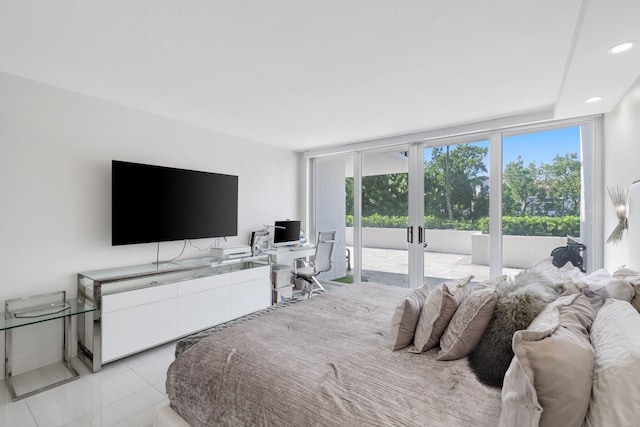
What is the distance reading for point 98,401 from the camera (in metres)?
2.22

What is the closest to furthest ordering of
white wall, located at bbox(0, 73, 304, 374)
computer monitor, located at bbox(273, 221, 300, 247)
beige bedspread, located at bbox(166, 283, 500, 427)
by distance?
beige bedspread, located at bbox(166, 283, 500, 427) < white wall, located at bbox(0, 73, 304, 374) < computer monitor, located at bbox(273, 221, 300, 247)

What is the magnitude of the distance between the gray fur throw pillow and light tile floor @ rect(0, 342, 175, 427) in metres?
1.94

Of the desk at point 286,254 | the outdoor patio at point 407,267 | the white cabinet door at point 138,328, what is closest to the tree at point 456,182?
the outdoor patio at point 407,267

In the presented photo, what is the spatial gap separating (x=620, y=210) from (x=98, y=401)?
435 centimetres

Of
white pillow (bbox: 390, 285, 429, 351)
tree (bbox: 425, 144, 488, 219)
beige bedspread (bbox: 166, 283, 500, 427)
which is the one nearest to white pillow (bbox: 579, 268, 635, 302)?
beige bedspread (bbox: 166, 283, 500, 427)

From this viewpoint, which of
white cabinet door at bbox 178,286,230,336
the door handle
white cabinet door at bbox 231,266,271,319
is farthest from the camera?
the door handle

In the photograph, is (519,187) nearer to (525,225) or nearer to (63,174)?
(525,225)

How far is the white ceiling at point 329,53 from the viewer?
5.67 ft

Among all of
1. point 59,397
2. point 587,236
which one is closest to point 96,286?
point 59,397

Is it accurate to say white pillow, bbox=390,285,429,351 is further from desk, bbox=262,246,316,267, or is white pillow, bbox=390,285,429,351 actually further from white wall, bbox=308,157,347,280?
white wall, bbox=308,157,347,280

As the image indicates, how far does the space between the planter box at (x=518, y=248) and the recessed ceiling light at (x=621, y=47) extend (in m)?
2.33

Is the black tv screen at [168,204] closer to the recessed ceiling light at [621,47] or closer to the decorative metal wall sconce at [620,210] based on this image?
the recessed ceiling light at [621,47]

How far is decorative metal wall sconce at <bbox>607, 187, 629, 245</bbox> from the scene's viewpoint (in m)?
2.42

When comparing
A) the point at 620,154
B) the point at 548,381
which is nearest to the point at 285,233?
the point at 620,154
